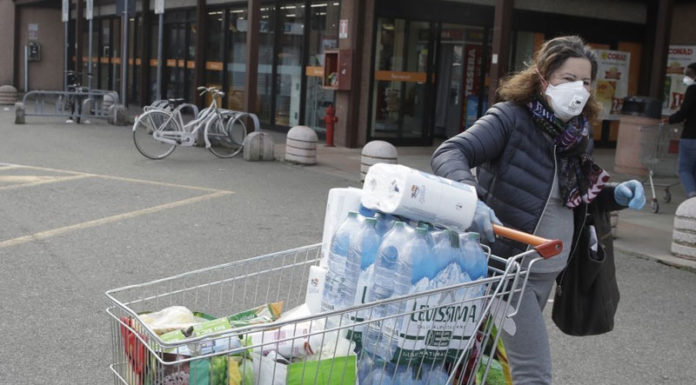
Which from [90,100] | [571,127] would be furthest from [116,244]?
[90,100]

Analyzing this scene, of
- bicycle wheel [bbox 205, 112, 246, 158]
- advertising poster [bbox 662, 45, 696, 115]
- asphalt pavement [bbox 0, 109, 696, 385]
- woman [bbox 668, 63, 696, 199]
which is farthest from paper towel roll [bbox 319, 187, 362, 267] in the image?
advertising poster [bbox 662, 45, 696, 115]

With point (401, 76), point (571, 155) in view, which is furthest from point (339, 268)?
point (401, 76)

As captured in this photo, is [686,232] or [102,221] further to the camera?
[102,221]

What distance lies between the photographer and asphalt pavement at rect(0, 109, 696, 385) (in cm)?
494

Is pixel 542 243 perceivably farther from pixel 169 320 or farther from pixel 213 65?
pixel 213 65

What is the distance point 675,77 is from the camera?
18.2 meters

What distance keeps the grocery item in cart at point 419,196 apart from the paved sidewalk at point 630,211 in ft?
19.0

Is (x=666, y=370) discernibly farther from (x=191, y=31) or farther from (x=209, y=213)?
(x=191, y=31)

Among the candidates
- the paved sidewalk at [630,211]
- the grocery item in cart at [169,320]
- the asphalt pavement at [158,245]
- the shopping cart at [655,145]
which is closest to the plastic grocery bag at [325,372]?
the grocery item in cart at [169,320]

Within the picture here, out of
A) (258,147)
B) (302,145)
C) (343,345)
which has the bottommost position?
(258,147)

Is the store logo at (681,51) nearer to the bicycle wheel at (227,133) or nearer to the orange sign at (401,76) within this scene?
the orange sign at (401,76)

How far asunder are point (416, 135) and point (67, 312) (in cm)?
1249

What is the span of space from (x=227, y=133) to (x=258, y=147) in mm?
642

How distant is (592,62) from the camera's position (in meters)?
3.27
